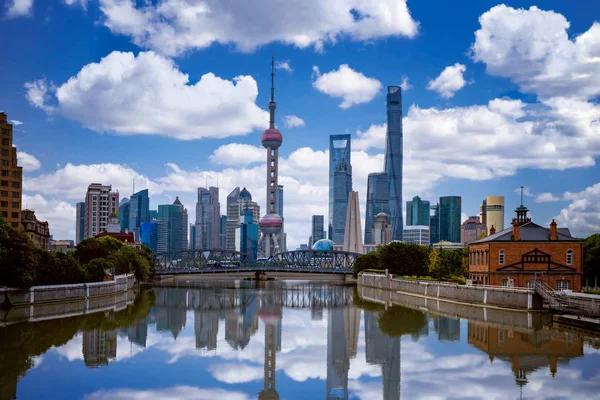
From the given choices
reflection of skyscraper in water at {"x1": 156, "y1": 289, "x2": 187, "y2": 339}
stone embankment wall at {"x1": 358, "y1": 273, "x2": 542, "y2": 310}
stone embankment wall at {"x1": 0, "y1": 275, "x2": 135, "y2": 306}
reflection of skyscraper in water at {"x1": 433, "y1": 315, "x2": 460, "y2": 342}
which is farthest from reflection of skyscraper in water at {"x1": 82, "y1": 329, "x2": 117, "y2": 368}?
stone embankment wall at {"x1": 358, "y1": 273, "x2": 542, "y2": 310}

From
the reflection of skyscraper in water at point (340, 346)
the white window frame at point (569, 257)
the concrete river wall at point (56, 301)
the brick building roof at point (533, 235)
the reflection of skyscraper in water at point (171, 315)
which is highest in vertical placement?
the brick building roof at point (533, 235)

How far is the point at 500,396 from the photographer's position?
103 ft

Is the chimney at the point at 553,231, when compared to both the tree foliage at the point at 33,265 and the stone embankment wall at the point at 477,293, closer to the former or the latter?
the stone embankment wall at the point at 477,293

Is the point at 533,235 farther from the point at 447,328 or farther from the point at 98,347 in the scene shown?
the point at 98,347

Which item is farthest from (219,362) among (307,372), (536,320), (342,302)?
(342,302)

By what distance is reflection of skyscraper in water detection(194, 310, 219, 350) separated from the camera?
49.8 metres

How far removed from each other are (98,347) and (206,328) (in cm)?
1629

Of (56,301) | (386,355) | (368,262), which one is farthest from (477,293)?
(368,262)

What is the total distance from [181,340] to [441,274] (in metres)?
57.1

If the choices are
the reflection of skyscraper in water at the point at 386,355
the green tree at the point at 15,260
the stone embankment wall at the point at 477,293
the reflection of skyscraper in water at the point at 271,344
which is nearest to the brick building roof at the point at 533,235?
the stone embankment wall at the point at 477,293

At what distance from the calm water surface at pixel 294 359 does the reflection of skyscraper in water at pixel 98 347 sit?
0.39 ft

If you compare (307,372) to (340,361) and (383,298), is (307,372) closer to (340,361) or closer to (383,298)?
(340,361)

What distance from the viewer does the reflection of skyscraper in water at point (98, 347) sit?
40.6 meters

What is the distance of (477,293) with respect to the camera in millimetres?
72188
